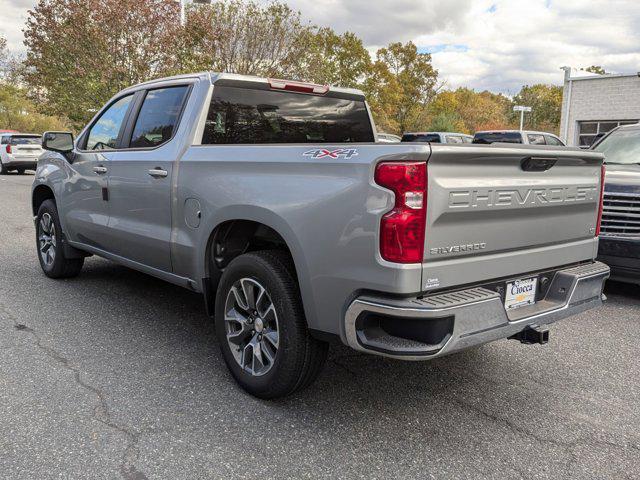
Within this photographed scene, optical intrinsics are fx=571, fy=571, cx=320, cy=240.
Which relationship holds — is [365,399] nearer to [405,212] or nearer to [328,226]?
[328,226]

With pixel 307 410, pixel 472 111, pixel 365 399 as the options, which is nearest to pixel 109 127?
pixel 307 410

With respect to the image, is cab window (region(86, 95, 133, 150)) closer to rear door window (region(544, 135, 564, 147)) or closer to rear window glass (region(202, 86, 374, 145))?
rear window glass (region(202, 86, 374, 145))

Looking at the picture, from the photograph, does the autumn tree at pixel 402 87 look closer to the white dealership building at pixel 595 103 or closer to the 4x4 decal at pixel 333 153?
the white dealership building at pixel 595 103

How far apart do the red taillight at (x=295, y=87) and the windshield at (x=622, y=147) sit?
4029mm

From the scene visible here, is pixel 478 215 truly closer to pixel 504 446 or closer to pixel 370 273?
pixel 370 273

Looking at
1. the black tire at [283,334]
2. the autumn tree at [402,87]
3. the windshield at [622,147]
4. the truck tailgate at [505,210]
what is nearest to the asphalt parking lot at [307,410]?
the black tire at [283,334]

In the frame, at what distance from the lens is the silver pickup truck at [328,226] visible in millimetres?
2664

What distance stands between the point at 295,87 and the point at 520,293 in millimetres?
2373

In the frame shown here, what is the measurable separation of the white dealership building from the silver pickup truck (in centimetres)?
2706

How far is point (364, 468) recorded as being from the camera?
2.76m

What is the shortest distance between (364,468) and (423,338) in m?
0.70

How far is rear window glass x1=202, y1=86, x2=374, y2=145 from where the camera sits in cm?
418

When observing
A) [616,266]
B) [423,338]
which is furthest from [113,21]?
[423,338]

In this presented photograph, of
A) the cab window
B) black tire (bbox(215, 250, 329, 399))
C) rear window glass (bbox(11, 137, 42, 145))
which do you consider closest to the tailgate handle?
black tire (bbox(215, 250, 329, 399))
